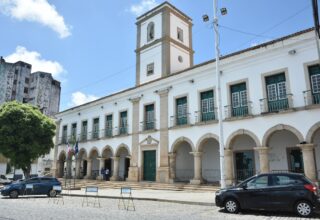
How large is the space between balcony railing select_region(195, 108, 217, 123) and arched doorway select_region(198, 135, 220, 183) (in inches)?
62.1

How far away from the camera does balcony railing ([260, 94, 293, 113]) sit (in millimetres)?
15578

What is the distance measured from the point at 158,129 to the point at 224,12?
33.5 ft

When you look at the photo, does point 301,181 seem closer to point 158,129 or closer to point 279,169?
point 279,169

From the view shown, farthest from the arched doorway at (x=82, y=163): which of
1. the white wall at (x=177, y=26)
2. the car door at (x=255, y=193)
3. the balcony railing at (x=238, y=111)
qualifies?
the car door at (x=255, y=193)

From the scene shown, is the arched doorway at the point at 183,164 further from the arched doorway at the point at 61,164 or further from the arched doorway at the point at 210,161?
the arched doorway at the point at 61,164

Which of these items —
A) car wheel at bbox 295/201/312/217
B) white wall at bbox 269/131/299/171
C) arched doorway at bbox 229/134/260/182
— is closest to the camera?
car wheel at bbox 295/201/312/217

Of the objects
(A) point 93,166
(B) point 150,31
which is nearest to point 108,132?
(A) point 93,166

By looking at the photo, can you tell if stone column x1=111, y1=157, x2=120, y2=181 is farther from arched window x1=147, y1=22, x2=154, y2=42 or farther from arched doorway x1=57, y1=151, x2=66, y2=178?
arched window x1=147, y1=22, x2=154, y2=42

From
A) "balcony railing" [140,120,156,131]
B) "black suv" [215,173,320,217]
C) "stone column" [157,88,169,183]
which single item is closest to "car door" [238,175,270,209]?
"black suv" [215,173,320,217]

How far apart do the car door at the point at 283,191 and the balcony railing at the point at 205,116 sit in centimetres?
955

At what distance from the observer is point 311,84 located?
1511cm

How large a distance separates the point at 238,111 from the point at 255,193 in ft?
29.1

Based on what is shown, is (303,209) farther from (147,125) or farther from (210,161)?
(147,125)

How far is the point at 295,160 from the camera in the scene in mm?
16734
